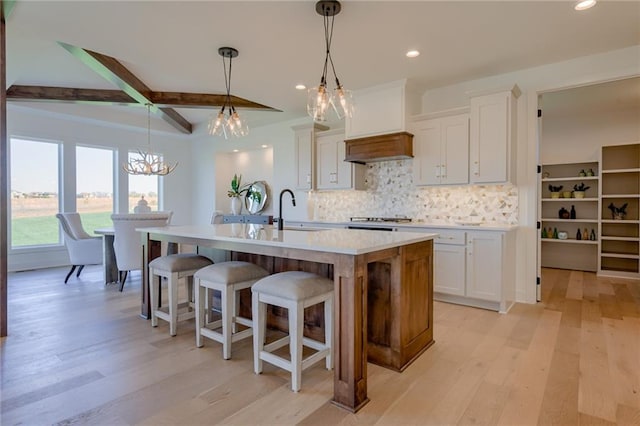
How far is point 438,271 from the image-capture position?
394cm

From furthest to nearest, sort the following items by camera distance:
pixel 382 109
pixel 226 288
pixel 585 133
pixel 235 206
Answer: pixel 235 206
pixel 585 133
pixel 382 109
pixel 226 288

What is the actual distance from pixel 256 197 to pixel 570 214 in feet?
18.8

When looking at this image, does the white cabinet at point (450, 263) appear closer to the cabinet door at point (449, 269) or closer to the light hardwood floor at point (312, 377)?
the cabinet door at point (449, 269)

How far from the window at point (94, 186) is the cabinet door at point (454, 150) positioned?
19.4 feet

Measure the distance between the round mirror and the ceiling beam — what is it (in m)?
1.94

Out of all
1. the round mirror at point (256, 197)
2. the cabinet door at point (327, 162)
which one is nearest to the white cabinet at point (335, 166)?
the cabinet door at point (327, 162)

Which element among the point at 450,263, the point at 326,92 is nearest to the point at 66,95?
the point at 326,92

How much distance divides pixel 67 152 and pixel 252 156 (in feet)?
10.8

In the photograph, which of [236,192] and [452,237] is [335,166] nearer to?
[452,237]

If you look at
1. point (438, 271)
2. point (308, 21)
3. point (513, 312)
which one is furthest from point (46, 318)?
point (513, 312)

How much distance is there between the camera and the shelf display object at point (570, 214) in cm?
585

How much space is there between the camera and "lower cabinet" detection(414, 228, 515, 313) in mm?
3562

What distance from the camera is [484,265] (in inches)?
143

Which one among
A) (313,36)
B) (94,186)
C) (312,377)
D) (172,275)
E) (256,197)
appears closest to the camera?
(312,377)
